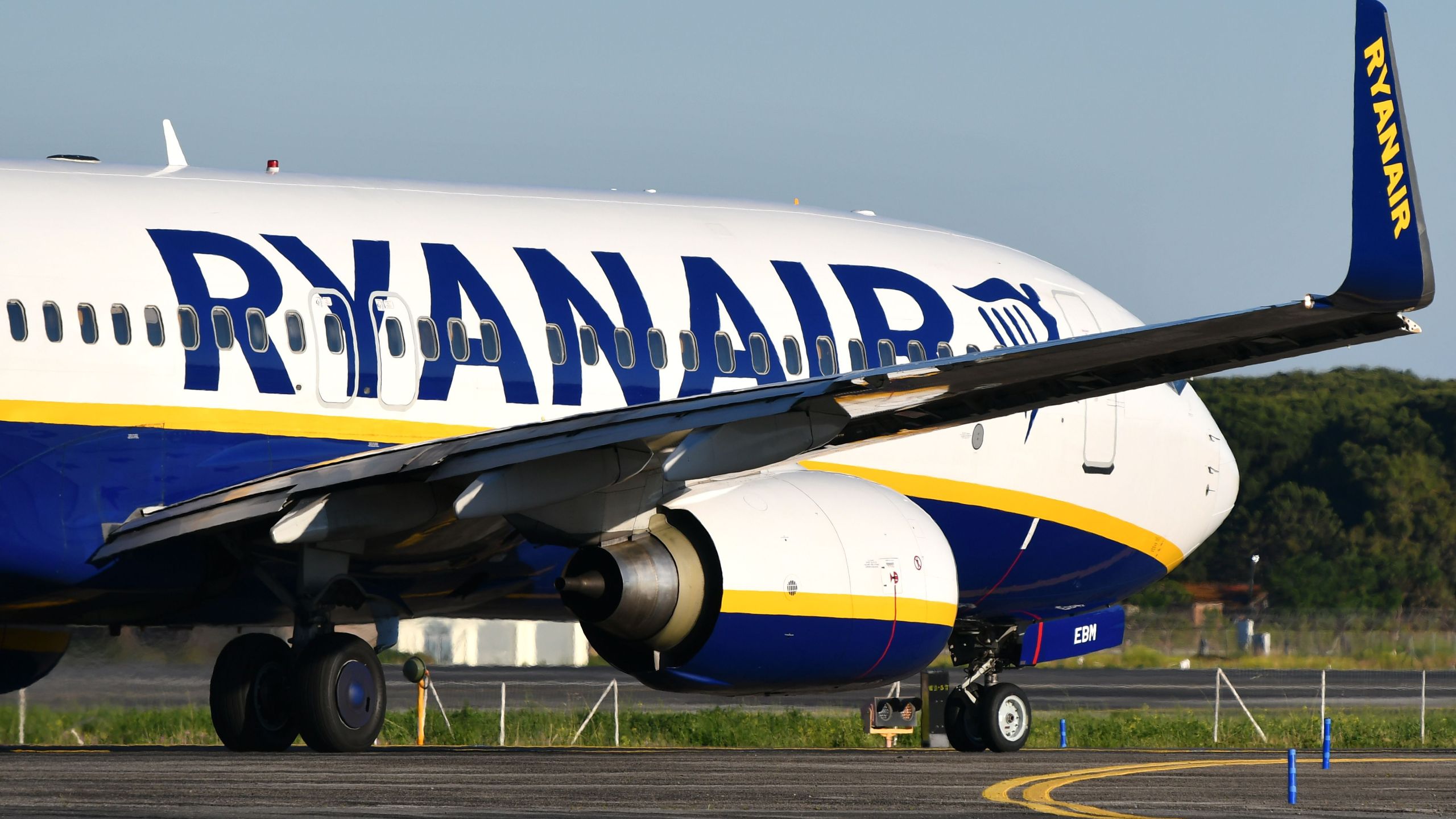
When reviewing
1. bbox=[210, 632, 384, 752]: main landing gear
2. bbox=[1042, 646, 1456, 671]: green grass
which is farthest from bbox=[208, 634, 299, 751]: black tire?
bbox=[1042, 646, 1456, 671]: green grass

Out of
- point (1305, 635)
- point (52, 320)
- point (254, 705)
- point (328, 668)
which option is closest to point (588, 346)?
point (328, 668)

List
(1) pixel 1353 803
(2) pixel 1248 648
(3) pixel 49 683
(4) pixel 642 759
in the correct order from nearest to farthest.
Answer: (1) pixel 1353 803 → (4) pixel 642 759 → (3) pixel 49 683 → (2) pixel 1248 648

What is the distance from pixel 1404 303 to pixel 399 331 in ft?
25.1

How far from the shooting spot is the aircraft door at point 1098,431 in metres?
20.3

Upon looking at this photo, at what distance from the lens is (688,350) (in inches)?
707

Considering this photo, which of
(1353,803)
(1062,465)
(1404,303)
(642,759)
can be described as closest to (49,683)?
(642,759)

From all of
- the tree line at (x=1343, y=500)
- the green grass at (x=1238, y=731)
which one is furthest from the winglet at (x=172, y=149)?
the tree line at (x=1343, y=500)

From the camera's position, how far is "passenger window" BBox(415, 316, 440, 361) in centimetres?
1653

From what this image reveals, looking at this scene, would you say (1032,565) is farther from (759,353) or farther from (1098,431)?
(759,353)

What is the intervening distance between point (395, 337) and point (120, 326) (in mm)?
2076

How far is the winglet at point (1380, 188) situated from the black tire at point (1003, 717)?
9.25 meters

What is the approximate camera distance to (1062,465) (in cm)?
2019

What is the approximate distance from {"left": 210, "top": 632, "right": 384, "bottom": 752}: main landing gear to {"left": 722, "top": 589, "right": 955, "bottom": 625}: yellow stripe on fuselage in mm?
2793

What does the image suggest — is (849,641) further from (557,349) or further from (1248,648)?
(1248,648)
